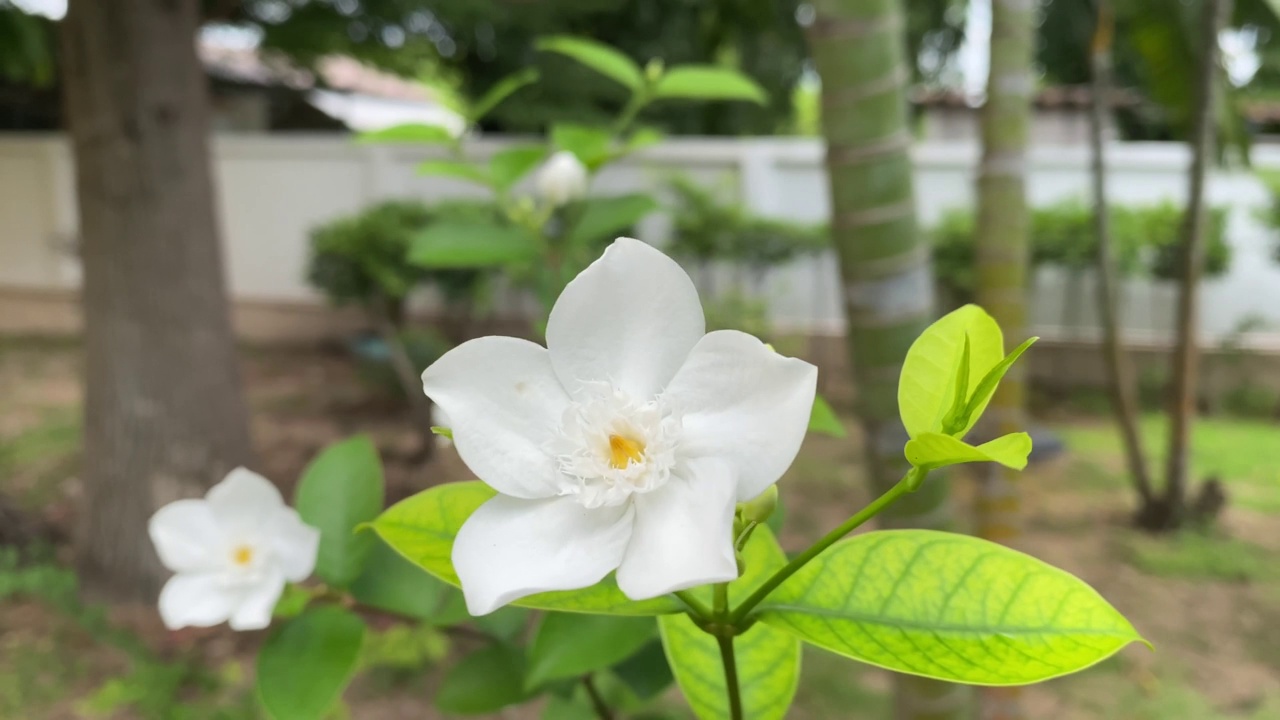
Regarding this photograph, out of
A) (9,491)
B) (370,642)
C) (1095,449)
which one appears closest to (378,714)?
(370,642)

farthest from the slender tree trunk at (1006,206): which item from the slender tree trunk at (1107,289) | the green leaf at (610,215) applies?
the slender tree trunk at (1107,289)

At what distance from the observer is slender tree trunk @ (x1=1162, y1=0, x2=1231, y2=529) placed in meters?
2.47

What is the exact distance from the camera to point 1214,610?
95.9 inches

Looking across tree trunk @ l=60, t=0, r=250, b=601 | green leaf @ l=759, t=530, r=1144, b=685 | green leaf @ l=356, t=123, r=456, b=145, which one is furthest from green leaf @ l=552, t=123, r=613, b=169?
tree trunk @ l=60, t=0, r=250, b=601

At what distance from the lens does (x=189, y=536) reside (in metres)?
0.71

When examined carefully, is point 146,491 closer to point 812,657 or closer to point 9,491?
point 9,491

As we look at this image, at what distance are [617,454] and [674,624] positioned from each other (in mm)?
165

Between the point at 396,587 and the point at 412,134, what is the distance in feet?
1.68

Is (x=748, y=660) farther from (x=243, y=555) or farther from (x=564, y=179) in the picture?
(x=564, y=179)

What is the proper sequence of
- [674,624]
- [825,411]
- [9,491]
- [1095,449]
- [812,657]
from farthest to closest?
[1095,449] < [9,491] < [812,657] < [825,411] < [674,624]

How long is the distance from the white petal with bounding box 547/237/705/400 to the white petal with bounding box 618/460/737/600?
4 cm

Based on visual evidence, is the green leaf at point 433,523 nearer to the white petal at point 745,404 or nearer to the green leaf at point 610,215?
the white petal at point 745,404

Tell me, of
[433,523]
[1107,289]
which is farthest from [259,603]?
[1107,289]

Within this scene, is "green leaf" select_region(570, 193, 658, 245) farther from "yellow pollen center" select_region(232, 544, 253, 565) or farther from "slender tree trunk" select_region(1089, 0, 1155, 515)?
"slender tree trunk" select_region(1089, 0, 1155, 515)
